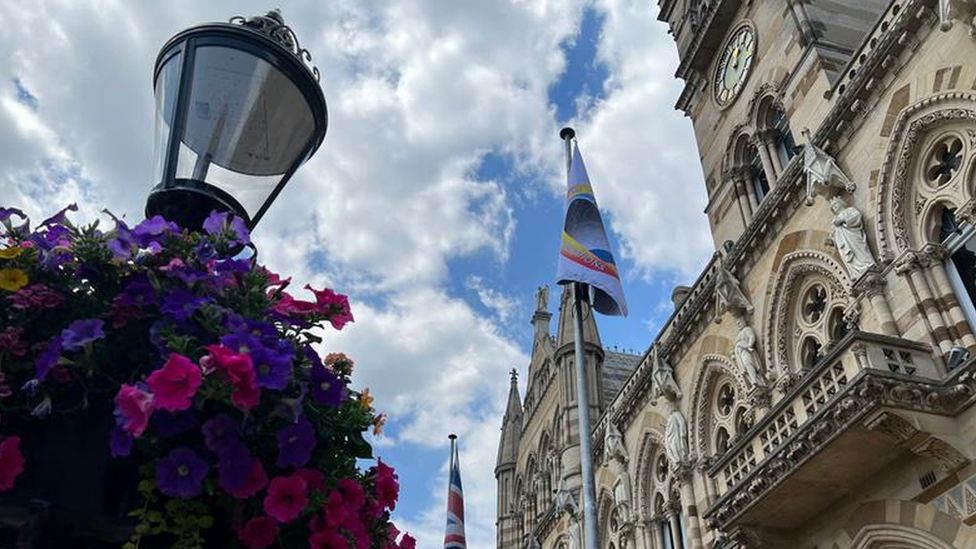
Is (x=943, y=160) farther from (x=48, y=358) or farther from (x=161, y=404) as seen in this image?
(x=48, y=358)

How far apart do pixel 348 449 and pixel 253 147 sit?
1643 mm

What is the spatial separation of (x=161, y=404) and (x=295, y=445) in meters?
0.50

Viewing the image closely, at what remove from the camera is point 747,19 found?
1984 centimetres

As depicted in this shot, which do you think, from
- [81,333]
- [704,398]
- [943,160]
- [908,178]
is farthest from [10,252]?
[704,398]

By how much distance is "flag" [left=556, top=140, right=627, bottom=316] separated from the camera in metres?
12.8

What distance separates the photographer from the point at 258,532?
245 cm

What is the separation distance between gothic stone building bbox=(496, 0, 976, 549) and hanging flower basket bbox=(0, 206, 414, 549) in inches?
363

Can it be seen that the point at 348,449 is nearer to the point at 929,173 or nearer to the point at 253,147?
the point at 253,147

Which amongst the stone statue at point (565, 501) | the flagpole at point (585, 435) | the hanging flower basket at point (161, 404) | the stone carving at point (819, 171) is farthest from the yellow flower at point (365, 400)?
the stone statue at point (565, 501)

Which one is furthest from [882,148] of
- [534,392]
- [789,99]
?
[534,392]

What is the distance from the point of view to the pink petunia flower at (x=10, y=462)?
221 cm

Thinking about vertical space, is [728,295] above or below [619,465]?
above

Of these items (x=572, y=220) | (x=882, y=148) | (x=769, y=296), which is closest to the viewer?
(x=882, y=148)

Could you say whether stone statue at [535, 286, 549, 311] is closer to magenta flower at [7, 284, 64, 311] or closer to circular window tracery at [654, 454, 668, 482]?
circular window tracery at [654, 454, 668, 482]
